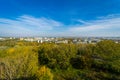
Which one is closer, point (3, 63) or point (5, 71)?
point (5, 71)

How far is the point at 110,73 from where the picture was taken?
25.8 meters

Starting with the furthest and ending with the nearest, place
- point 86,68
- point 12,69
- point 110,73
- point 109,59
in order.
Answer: point 109,59, point 86,68, point 110,73, point 12,69

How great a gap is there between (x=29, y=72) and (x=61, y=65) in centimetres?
1031

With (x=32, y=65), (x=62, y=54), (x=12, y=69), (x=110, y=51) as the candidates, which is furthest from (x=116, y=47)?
(x=12, y=69)

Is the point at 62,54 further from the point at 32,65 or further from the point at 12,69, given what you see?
the point at 12,69

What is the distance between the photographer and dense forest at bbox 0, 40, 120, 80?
19172 mm

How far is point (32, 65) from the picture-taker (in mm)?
20484

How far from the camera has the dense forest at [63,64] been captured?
19172 millimetres

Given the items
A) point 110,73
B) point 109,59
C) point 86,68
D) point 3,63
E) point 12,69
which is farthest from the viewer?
point 109,59

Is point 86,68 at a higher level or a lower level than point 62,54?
lower

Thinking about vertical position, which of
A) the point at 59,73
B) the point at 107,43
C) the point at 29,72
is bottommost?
the point at 59,73

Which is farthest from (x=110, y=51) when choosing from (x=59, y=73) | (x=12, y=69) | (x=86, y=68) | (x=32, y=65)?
(x=12, y=69)

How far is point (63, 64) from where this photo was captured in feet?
94.5

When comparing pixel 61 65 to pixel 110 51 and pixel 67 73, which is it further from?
pixel 110 51
